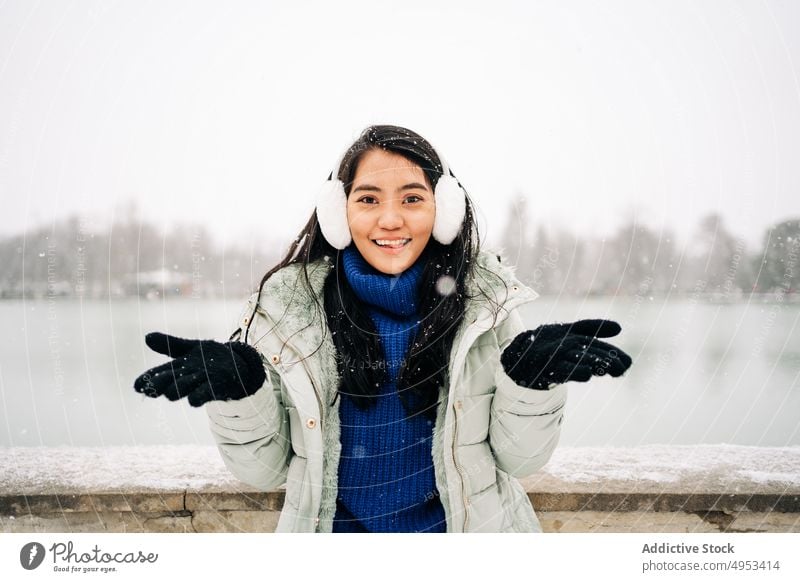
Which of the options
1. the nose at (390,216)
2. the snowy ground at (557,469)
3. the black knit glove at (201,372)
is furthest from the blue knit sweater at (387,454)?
the snowy ground at (557,469)

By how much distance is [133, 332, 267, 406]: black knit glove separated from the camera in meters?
0.93

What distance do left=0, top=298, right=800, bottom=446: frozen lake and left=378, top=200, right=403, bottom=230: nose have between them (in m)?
0.46

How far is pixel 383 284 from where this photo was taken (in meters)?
1.14

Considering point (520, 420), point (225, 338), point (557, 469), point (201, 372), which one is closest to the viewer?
point (201, 372)

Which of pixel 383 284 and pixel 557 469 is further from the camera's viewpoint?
pixel 557 469

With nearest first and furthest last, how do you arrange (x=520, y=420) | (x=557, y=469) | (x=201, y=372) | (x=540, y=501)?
(x=201, y=372) → (x=520, y=420) → (x=540, y=501) → (x=557, y=469)

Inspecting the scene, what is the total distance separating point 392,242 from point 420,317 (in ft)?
0.56
